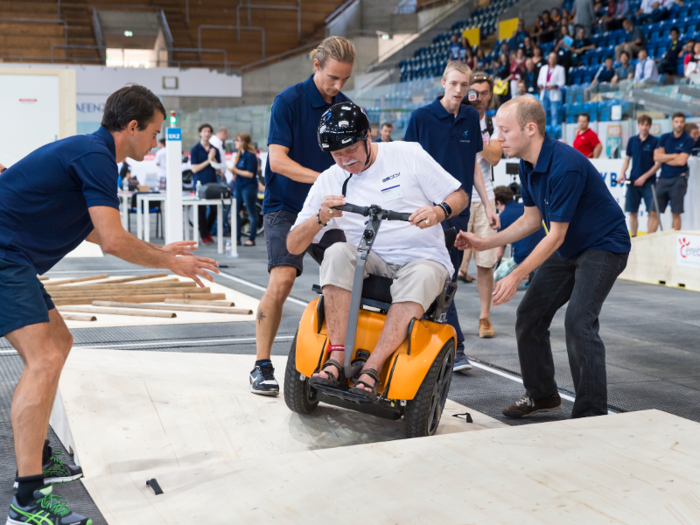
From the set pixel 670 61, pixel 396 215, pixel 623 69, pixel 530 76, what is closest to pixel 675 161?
pixel 670 61

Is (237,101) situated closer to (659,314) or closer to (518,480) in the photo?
(659,314)

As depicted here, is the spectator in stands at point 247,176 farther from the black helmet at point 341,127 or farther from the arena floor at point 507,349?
the black helmet at point 341,127

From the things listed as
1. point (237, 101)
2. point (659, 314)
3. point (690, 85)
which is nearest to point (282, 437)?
point (659, 314)

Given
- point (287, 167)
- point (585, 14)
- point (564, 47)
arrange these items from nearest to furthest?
point (287, 167) < point (564, 47) < point (585, 14)

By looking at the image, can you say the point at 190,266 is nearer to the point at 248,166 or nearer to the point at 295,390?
the point at 295,390

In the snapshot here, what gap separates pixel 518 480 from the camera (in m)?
2.39

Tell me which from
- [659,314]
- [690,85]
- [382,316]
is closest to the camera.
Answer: [382,316]

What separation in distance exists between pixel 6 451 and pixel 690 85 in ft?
31.4

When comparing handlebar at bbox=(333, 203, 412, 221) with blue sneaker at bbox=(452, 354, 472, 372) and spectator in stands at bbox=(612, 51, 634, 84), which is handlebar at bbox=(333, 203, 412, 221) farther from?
spectator in stands at bbox=(612, 51, 634, 84)

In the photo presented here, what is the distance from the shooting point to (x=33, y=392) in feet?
7.63

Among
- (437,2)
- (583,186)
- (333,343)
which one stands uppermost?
(437,2)

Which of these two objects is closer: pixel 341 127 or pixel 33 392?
pixel 33 392

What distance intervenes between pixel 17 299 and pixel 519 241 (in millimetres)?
5059

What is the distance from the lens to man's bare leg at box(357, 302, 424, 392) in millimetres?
2967
